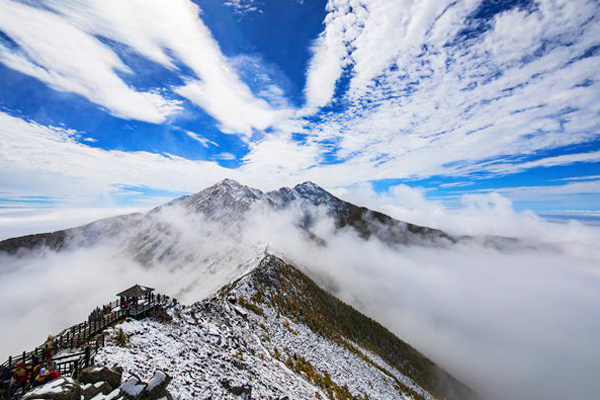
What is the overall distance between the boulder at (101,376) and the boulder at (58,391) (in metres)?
0.98

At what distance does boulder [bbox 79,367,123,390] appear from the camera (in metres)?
16.1

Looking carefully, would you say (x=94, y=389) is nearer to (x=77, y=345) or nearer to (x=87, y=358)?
(x=87, y=358)

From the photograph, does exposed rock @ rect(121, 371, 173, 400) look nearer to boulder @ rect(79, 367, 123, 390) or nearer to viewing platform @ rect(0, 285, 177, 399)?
boulder @ rect(79, 367, 123, 390)

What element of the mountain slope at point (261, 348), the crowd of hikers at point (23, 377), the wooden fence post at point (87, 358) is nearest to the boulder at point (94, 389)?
the wooden fence post at point (87, 358)

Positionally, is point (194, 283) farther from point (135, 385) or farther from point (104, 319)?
point (135, 385)

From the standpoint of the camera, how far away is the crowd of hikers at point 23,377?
15527 mm

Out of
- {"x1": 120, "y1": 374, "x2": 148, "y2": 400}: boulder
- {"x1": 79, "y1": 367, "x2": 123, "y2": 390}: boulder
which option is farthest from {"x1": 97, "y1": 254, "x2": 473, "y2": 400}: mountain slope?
{"x1": 120, "y1": 374, "x2": 148, "y2": 400}: boulder

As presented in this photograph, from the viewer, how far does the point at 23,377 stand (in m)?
15.8

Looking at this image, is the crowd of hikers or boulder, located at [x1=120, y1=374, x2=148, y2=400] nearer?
the crowd of hikers

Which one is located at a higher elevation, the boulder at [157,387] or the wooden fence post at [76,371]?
the wooden fence post at [76,371]

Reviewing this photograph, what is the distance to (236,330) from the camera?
1540 inches

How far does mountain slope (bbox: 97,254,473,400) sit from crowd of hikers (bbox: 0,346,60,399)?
3.02 meters

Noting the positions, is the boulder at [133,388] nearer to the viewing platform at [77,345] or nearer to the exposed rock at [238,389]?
the viewing platform at [77,345]

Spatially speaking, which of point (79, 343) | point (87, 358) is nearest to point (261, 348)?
point (79, 343)
